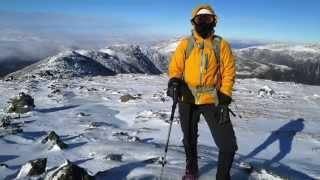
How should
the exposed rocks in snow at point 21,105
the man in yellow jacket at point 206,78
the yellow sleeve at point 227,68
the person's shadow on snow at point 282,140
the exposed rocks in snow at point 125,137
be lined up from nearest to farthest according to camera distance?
the man in yellow jacket at point 206,78 < the yellow sleeve at point 227,68 < the exposed rocks in snow at point 125,137 < the person's shadow on snow at point 282,140 < the exposed rocks in snow at point 21,105

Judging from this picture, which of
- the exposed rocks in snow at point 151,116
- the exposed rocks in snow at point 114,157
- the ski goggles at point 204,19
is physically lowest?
the exposed rocks in snow at point 151,116

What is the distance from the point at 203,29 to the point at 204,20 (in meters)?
0.16

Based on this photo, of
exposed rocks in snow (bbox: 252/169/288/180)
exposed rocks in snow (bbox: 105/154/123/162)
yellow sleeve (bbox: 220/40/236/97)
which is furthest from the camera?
exposed rocks in snow (bbox: 105/154/123/162)

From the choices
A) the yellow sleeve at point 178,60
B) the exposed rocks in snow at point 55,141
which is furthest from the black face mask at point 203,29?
the exposed rocks in snow at point 55,141

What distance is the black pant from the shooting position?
7.48m

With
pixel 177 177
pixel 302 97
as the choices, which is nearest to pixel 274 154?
pixel 177 177

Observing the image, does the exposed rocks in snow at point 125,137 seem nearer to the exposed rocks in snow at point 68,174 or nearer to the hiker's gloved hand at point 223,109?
the exposed rocks in snow at point 68,174

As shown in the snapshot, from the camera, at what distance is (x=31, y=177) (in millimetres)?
8359

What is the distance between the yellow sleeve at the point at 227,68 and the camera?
25.4 feet

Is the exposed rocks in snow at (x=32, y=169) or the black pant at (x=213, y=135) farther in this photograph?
the exposed rocks in snow at (x=32, y=169)

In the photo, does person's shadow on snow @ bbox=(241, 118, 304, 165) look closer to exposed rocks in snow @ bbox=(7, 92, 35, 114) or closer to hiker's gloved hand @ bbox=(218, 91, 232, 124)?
hiker's gloved hand @ bbox=(218, 91, 232, 124)

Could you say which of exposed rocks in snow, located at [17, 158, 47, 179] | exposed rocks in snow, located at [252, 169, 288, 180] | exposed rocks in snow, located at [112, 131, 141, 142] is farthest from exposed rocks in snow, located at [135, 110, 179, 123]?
exposed rocks in snow, located at [17, 158, 47, 179]

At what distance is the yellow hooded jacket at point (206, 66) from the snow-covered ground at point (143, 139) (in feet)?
6.57

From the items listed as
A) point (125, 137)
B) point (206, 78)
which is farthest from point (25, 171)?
point (125, 137)
